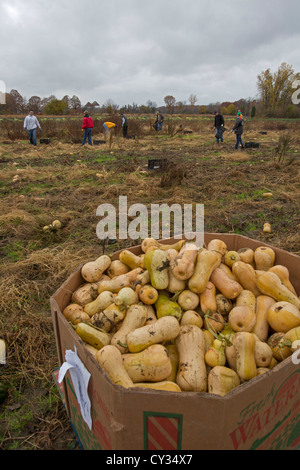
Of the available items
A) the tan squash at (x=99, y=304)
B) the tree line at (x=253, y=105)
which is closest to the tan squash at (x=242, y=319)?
the tan squash at (x=99, y=304)

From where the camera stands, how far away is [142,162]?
11.6 meters

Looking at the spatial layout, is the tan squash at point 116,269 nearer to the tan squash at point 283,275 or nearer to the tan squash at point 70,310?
the tan squash at point 70,310

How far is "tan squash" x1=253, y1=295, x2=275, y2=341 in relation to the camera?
201 centimetres

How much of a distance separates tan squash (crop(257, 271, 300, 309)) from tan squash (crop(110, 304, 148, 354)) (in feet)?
2.97

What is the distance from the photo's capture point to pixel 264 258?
246 cm

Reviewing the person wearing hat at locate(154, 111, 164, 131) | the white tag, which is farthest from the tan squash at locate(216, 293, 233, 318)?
the person wearing hat at locate(154, 111, 164, 131)

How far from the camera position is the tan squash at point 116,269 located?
2547 millimetres

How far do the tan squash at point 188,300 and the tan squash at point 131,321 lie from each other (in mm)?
292

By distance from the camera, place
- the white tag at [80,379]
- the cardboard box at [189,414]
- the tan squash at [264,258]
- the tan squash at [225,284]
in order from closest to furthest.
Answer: the cardboard box at [189,414] → the white tag at [80,379] → the tan squash at [225,284] → the tan squash at [264,258]

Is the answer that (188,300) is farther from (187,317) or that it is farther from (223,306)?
(223,306)

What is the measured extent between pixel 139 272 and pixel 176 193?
5.33 metres

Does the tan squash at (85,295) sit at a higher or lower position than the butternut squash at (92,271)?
lower
